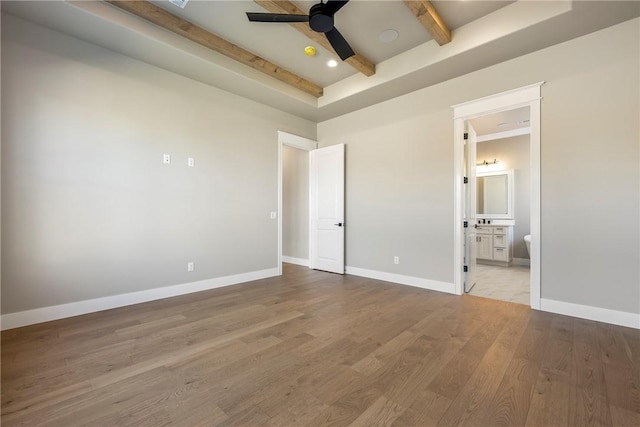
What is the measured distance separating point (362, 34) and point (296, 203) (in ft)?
11.5

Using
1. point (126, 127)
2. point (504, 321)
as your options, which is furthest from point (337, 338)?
point (126, 127)

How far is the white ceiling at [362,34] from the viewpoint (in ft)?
8.39

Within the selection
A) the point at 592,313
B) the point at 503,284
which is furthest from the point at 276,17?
the point at 503,284

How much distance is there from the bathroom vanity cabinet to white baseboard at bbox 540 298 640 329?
9.89 feet

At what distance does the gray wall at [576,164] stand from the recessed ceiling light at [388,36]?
3.44 feet

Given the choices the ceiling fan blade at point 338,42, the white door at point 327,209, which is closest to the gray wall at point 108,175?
the white door at point 327,209

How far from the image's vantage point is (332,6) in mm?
2234

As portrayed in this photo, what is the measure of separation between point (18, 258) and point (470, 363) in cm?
413

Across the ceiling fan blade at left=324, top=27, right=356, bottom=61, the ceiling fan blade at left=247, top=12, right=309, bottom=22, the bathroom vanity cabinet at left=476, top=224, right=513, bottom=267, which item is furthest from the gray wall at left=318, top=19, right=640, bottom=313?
the bathroom vanity cabinet at left=476, top=224, right=513, bottom=267

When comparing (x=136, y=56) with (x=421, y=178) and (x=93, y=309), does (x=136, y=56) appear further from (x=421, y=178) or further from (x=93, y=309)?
(x=421, y=178)

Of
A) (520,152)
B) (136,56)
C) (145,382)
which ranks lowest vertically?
(145,382)

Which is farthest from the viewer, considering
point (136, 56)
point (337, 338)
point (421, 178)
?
point (421, 178)

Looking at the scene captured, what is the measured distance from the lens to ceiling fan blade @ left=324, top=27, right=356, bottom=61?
251 centimetres

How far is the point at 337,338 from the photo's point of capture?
238cm
